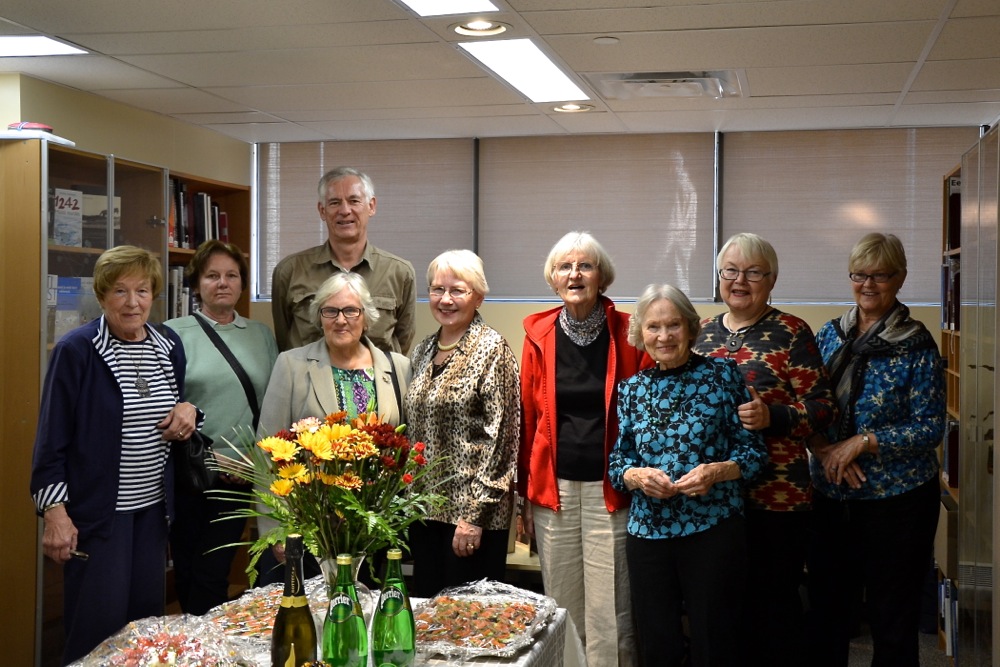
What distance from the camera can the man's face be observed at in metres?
3.70

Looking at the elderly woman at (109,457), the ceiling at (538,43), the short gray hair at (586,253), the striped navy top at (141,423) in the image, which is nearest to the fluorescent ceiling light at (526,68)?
the ceiling at (538,43)

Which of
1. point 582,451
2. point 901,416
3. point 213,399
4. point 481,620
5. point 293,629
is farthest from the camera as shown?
point 213,399

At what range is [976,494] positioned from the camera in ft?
11.0

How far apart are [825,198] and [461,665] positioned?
445 centimetres

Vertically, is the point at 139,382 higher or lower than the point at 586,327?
lower

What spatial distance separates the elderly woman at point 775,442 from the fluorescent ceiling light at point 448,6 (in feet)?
3.73

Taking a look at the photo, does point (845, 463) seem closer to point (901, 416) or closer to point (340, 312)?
point (901, 416)

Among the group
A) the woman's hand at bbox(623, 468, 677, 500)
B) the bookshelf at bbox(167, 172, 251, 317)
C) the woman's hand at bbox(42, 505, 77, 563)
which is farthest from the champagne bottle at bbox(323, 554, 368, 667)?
the bookshelf at bbox(167, 172, 251, 317)

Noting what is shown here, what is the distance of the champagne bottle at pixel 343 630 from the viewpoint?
2025mm

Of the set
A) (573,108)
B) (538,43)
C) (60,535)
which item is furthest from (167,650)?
(573,108)

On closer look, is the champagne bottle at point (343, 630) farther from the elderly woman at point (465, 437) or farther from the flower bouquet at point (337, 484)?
the elderly woman at point (465, 437)

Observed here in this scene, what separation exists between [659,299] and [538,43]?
126 centimetres

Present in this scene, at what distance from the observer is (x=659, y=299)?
118 inches

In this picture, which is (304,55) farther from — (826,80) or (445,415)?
(826,80)
